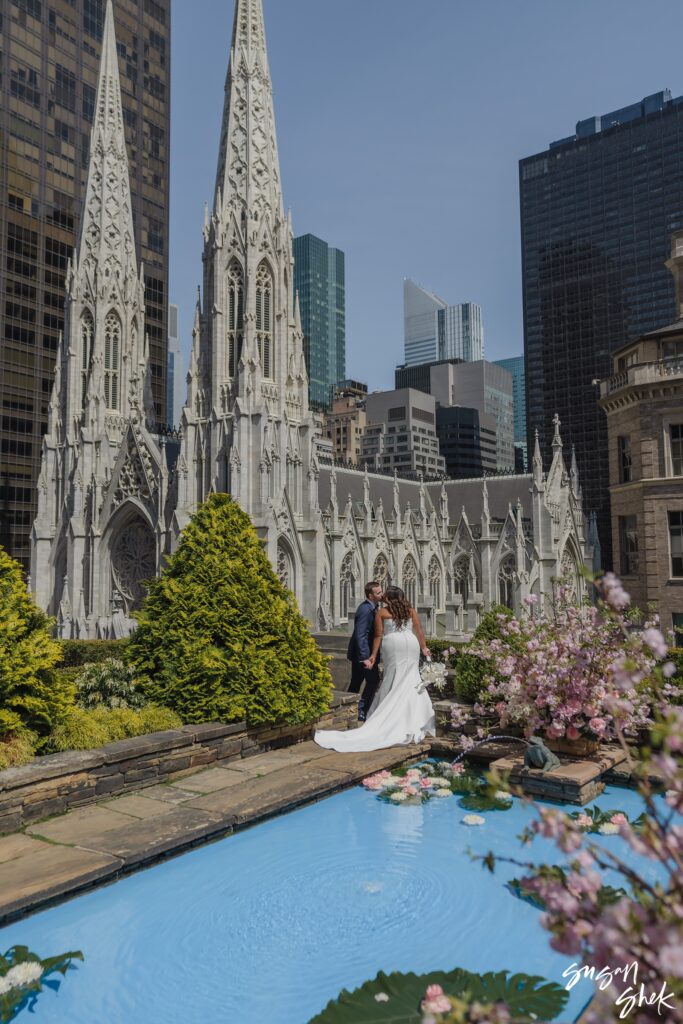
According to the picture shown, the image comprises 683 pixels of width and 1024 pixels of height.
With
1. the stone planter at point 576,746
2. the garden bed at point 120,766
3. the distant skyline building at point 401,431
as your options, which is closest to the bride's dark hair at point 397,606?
the garden bed at point 120,766

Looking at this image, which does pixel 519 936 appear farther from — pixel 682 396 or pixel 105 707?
pixel 682 396

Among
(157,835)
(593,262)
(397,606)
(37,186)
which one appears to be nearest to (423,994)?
(157,835)

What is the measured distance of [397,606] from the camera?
39.2 ft

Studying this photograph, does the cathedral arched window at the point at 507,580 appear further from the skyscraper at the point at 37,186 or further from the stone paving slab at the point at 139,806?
the stone paving slab at the point at 139,806

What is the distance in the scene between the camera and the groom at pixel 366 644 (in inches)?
512

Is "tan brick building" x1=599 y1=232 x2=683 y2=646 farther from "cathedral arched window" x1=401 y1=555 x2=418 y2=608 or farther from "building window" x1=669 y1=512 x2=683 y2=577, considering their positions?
"cathedral arched window" x1=401 y1=555 x2=418 y2=608

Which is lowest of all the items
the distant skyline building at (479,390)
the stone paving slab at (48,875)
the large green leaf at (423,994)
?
the large green leaf at (423,994)

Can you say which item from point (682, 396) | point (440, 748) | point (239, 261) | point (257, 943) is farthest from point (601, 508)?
point (257, 943)

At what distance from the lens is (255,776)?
10219 millimetres

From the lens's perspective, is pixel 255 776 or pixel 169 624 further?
pixel 169 624

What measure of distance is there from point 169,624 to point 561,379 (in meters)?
107

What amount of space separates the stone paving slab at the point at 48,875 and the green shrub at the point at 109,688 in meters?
4.30

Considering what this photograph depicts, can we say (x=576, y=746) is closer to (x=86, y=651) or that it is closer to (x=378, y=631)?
(x=378, y=631)

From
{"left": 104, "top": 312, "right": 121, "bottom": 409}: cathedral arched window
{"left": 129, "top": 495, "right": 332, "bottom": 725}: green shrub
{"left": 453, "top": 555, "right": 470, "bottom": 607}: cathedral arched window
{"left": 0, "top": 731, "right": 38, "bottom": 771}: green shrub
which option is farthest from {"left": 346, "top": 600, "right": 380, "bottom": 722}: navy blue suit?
{"left": 453, "top": 555, "right": 470, "bottom": 607}: cathedral arched window
